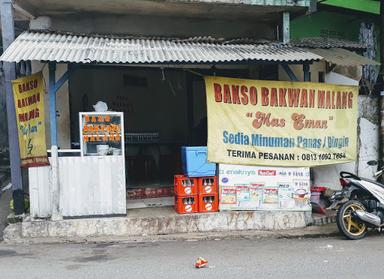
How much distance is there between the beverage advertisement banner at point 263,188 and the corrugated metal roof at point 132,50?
1.97 meters

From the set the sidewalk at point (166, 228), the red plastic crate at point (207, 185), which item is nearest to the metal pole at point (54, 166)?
the sidewalk at point (166, 228)

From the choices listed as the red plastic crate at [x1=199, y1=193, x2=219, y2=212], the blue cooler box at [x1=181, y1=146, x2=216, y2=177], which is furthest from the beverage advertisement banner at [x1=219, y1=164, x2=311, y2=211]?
the blue cooler box at [x1=181, y1=146, x2=216, y2=177]

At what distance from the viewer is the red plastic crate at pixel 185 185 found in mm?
7457

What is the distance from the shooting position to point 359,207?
677 centimetres

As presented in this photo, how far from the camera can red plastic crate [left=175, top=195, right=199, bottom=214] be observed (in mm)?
7418

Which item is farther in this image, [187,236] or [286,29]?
[286,29]

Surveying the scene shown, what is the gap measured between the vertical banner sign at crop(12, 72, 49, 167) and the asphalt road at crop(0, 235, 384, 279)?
1538 millimetres

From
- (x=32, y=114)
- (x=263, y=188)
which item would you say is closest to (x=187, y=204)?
(x=263, y=188)

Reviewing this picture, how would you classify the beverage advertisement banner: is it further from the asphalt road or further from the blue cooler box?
the asphalt road

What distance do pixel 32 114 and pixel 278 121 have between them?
4.32 m

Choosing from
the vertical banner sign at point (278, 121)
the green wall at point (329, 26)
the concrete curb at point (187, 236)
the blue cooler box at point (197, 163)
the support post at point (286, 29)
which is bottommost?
the concrete curb at point (187, 236)

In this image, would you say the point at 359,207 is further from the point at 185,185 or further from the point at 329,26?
the point at 329,26

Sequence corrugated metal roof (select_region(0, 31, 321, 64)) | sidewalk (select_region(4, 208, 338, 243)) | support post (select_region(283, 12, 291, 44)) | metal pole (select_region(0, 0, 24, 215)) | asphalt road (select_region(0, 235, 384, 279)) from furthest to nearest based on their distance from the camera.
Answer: support post (select_region(283, 12, 291, 44)) → metal pole (select_region(0, 0, 24, 215)) → sidewalk (select_region(4, 208, 338, 243)) → corrugated metal roof (select_region(0, 31, 321, 64)) → asphalt road (select_region(0, 235, 384, 279))

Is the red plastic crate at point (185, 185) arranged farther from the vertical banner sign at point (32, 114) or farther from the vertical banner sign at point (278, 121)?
the vertical banner sign at point (32, 114)
